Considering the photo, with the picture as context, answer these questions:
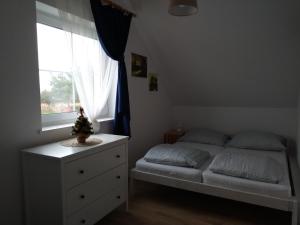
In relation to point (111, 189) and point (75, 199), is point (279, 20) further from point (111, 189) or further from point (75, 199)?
point (75, 199)

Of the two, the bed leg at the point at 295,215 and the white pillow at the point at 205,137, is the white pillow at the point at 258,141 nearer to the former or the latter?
the white pillow at the point at 205,137

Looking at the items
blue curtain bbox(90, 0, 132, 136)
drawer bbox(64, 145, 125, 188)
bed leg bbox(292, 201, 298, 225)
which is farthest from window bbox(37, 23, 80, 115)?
bed leg bbox(292, 201, 298, 225)

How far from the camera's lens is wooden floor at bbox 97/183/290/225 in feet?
7.28

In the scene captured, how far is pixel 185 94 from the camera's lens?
13.4 ft

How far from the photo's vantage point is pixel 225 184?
220 cm

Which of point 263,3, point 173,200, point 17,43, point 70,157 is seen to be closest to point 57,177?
point 70,157

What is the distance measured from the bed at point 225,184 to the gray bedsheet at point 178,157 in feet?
0.14

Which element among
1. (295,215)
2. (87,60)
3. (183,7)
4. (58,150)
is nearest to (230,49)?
(183,7)

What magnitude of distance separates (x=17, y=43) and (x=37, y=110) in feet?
1.74

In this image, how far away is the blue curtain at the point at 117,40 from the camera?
7.79ft

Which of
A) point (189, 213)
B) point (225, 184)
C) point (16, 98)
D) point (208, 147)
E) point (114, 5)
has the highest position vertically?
point (114, 5)

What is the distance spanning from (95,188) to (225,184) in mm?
1201

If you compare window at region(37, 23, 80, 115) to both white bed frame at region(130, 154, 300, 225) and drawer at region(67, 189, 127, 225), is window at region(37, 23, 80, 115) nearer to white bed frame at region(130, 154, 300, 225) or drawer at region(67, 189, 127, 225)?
drawer at region(67, 189, 127, 225)

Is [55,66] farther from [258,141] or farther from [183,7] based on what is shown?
[258,141]
